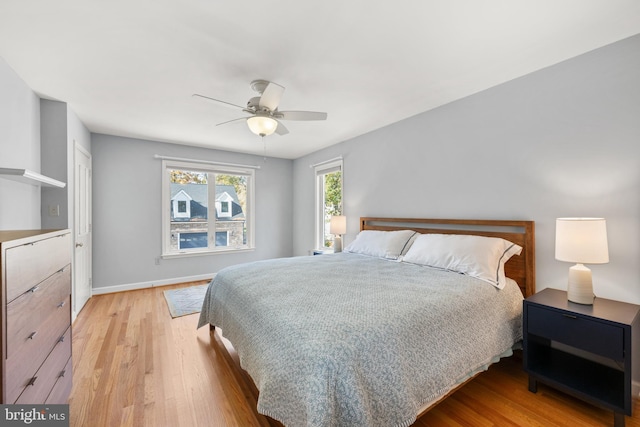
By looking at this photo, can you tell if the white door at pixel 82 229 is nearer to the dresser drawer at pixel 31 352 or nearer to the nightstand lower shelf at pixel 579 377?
the dresser drawer at pixel 31 352

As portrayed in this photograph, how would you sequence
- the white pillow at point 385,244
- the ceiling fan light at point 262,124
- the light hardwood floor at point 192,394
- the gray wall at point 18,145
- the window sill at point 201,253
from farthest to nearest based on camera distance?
1. the window sill at point 201,253
2. the white pillow at point 385,244
3. the ceiling fan light at point 262,124
4. the gray wall at point 18,145
5. the light hardwood floor at point 192,394

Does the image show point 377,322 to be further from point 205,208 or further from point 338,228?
point 205,208

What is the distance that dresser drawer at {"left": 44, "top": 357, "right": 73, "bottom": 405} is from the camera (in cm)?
148

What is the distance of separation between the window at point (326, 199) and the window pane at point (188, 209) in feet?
6.77

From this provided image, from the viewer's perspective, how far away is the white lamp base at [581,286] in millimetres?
1754

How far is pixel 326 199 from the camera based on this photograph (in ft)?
16.5

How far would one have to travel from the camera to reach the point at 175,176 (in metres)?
4.66

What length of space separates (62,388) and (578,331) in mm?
3155

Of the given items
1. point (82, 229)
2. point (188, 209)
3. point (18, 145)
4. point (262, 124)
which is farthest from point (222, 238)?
point (262, 124)

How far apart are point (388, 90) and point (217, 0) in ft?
5.37

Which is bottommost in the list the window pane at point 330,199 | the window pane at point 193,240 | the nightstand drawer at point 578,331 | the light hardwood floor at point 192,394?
the light hardwood floor at point 192,394

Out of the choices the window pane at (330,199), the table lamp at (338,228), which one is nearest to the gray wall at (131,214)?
the window pane at (330,199)

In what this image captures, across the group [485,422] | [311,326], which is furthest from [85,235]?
[485,422]

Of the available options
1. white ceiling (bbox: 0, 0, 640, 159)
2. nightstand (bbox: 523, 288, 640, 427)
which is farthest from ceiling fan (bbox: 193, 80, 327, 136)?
nightstand (bbox: 523, 288, 640, 427)
